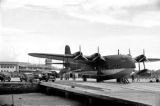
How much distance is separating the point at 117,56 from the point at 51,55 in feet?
38.3

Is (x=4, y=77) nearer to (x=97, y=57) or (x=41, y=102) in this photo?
(x=97, y=57)

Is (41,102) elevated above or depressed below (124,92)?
below

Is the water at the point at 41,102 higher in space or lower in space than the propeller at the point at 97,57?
lower

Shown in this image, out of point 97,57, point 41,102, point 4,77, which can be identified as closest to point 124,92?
point 41,102

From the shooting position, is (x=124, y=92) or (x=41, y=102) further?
(x=41, y=102)

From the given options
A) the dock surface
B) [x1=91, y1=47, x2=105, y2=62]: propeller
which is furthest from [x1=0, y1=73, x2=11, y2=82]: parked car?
[x1=91, y1=47, x2=105, y2=62]: propeller

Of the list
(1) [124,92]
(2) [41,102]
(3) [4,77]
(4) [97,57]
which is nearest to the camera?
(1) [124,92]

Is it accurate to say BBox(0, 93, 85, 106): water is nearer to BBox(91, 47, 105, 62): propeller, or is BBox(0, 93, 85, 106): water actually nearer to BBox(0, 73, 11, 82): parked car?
BBox(91, 47, 105, 62): propeller

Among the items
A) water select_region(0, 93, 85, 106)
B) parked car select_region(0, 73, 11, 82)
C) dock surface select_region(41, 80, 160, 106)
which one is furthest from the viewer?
parked car select_region(0, 73, 11, 82)

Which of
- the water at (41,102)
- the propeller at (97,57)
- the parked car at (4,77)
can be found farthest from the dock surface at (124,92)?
the parked car at (4,77)

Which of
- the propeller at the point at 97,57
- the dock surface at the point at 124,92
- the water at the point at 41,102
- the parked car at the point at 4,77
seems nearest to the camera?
the dock surface at the point at 124,92

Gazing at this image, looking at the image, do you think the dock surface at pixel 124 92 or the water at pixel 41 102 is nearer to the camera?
the dock surface at pixel 124 92

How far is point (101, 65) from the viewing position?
119 ft

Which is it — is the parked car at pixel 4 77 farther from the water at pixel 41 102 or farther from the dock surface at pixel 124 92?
the water at pixel 41 102
